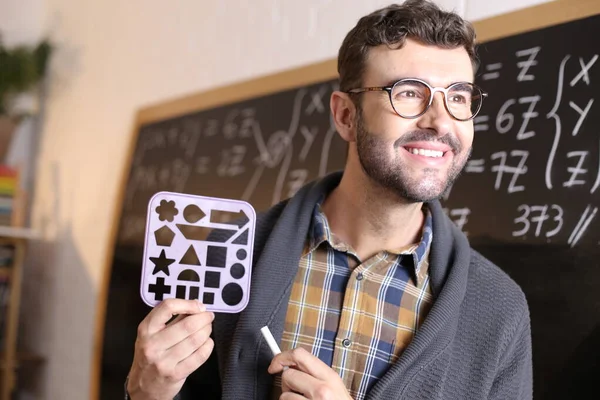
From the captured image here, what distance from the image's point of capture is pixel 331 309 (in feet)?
4.43

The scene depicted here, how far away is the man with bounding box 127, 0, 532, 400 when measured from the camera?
49.5 inches

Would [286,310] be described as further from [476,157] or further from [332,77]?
[332,77]

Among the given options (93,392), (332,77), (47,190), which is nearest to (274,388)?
(332,77)

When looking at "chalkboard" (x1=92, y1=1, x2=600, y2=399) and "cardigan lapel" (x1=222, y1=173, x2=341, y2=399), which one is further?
"chalkboard" (x1=92, y1=1, x2=600, y2=399)

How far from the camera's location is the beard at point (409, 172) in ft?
4.24

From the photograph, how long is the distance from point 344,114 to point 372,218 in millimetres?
244

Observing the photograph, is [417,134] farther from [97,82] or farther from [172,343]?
[97,82]

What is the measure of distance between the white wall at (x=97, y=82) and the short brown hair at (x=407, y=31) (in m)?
0.82

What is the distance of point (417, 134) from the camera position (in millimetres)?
1302

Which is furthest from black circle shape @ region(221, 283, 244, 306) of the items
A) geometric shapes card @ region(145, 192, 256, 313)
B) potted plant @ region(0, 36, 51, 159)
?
potted plant @ region(0, 36, 51, 159)

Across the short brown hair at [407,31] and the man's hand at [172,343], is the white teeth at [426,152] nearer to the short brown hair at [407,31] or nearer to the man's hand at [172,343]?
the short brown hair at [407,31]

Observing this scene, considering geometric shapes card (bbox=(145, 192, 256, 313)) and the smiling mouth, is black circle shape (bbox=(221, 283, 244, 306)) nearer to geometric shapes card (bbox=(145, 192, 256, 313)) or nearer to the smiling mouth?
geometric shapes card (bbox=(145, 192, 256, 313))

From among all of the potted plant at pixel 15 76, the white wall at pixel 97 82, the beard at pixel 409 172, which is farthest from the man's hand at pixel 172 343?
the potted plant at pixel 15 76

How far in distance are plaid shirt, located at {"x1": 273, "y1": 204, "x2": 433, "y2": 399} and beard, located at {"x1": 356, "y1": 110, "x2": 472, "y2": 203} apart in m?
0.14
